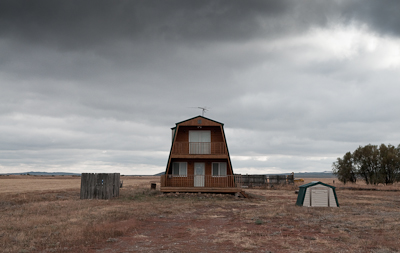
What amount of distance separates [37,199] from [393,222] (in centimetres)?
2474

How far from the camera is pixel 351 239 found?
11156 mm

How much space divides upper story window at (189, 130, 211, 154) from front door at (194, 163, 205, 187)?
1.60 meters

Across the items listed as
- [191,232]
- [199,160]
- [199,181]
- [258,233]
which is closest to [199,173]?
[199,181]

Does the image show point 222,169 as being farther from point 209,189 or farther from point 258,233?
point 258,233

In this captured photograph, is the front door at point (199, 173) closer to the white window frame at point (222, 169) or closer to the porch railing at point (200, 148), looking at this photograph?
the white window frame at point (222, 169)

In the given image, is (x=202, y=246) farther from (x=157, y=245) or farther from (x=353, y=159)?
(x=353, y=159)

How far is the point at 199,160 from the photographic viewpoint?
97.4 ft

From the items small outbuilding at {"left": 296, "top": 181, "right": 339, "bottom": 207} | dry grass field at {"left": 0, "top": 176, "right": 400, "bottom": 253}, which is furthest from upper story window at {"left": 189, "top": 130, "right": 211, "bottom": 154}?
dry grass field at {"left": 0, "top": 176, "right": 400, "bottom": 253}

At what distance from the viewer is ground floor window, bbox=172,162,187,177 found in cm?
2972

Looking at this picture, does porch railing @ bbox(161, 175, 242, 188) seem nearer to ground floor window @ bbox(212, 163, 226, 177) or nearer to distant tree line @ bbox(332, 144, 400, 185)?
ground floor window @ bbox(212, 163, 226, 177)

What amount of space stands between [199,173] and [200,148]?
2487 millimetres

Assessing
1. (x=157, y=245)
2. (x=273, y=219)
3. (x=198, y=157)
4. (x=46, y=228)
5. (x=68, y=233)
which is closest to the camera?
(x=157, y=245)

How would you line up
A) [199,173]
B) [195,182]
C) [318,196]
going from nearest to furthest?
[318,196] → [195,182] → [199,173]

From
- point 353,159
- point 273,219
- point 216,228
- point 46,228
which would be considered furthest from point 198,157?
point 353,159
